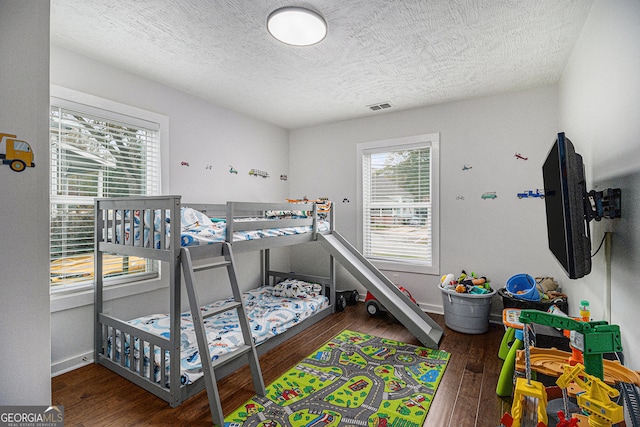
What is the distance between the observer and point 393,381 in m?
2.18

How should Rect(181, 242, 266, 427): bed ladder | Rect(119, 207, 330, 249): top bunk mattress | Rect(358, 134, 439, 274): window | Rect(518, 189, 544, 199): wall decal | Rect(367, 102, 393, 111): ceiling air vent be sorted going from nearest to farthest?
Rect(181, 242, 266, 427): bed ladder, Rect(119, 207, 330, 249): top bunk mattress, Rect(518, 189, 544, 199): wall decal, Rect(367, 102, 393, 111): ceiling air vent, Rect(358, 134, 439, 274): window

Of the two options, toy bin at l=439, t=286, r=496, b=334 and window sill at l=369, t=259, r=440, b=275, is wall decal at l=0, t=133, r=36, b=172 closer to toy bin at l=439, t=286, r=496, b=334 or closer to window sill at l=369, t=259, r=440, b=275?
toy bin at l=439, t=286, r=496, b=334

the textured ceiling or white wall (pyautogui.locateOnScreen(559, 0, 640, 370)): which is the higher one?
the textured ceiling

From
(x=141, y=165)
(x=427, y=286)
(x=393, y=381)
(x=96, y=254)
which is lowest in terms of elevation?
(x=393, y=381)

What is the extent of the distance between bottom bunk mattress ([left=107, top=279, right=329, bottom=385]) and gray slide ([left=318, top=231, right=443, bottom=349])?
0.64 m

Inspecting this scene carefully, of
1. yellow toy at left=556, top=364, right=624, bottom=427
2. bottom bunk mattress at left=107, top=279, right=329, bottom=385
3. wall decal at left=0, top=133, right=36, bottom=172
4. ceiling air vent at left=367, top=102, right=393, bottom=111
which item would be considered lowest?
bottom bunk mattress at left=107, top=279, right=329, bottom=385

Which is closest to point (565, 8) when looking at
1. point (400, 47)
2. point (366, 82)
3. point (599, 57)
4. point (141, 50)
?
point (599, 57)

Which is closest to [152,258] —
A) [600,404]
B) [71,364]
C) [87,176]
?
[87,176]

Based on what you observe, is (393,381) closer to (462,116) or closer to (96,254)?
(96,254)

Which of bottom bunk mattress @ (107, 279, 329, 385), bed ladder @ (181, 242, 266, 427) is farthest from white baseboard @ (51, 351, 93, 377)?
bed ladder @ (181, 242, 266, 427)

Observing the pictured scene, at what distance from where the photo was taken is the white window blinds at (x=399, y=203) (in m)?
3.65

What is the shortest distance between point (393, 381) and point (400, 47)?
2.47 m

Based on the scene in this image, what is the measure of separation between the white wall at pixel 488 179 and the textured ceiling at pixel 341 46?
9.2 inches

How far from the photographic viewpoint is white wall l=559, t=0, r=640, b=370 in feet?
4.23
